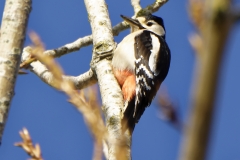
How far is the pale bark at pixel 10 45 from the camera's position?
1.71 meters

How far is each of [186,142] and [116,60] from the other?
3.42 m

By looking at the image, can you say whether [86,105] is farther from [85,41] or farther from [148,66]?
[85,41]

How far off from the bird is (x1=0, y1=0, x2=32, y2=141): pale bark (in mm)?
1611

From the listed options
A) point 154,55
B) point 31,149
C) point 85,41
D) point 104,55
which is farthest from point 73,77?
point 31,149

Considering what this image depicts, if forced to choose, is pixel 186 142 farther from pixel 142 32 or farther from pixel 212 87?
pixel 142 32

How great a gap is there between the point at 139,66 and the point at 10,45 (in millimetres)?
2720

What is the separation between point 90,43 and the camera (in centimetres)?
468

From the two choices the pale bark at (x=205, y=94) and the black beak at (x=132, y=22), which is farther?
the black beak at (x=132, y=22)

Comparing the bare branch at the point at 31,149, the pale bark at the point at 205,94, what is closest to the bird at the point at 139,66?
the bare branch at the point at 31,149

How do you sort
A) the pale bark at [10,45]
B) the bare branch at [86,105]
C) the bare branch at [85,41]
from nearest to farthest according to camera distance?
the bare branch at [86,105]
the pale bark at [10,45]
the bare branch at [85,41]

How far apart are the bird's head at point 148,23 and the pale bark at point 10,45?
2.87 m

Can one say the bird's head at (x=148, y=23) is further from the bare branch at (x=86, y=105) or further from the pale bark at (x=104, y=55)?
the bare branch at (x=86, y=105)

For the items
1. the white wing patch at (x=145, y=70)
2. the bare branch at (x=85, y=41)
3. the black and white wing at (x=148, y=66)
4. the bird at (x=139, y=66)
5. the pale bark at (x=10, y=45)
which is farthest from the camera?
the bare branch at (x=85, y=41)

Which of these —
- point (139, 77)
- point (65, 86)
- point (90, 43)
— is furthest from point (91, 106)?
point (90, 43)
